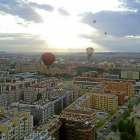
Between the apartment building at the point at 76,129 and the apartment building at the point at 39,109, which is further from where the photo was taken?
the apartment building at the point at 39,109

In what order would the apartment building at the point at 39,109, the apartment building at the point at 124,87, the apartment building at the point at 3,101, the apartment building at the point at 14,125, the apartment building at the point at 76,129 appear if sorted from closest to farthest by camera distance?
the apartment building at the point at 14,125 → the apartment building at the point at 76,129 → the apartment building at the point at 39,109 → the apartment building at the point at 3,101 → the apartment building at the point at 124,87

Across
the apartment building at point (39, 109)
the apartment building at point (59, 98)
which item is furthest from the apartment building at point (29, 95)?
the apartment building at point (39, 109)

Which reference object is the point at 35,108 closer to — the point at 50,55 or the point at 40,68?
the point at 50,55

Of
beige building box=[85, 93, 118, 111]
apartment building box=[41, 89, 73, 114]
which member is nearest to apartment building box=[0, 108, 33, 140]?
apartment building box=[41, 89, 73, 114]

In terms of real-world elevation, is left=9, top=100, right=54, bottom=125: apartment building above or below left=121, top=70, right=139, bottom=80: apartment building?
below

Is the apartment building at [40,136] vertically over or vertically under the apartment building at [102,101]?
over

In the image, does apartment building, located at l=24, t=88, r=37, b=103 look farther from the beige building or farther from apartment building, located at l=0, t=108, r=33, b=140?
apartment building, located at l=0, t=108, r=33, b=140

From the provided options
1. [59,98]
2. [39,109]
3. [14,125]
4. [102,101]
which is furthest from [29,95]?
[14,125]

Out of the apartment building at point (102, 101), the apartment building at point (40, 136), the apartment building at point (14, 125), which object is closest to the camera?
the apartment building at point (40, 136)

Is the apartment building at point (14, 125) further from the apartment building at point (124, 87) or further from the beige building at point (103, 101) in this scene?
the apartment building at point (124, 87)

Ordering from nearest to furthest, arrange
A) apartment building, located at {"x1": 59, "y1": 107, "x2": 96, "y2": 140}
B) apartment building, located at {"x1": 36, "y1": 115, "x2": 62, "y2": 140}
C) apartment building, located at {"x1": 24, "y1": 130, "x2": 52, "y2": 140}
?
apartment building, located at {"x1": 24, "y1": 130, "x2": 52, "y2": 140}
apartment building, located at {"x1": 36, "y1": 115, "x2": 62, "y2": 140}
apartment building, located at {"x1": 59, "y1": 107, "x2": 96, "y2": 140}
